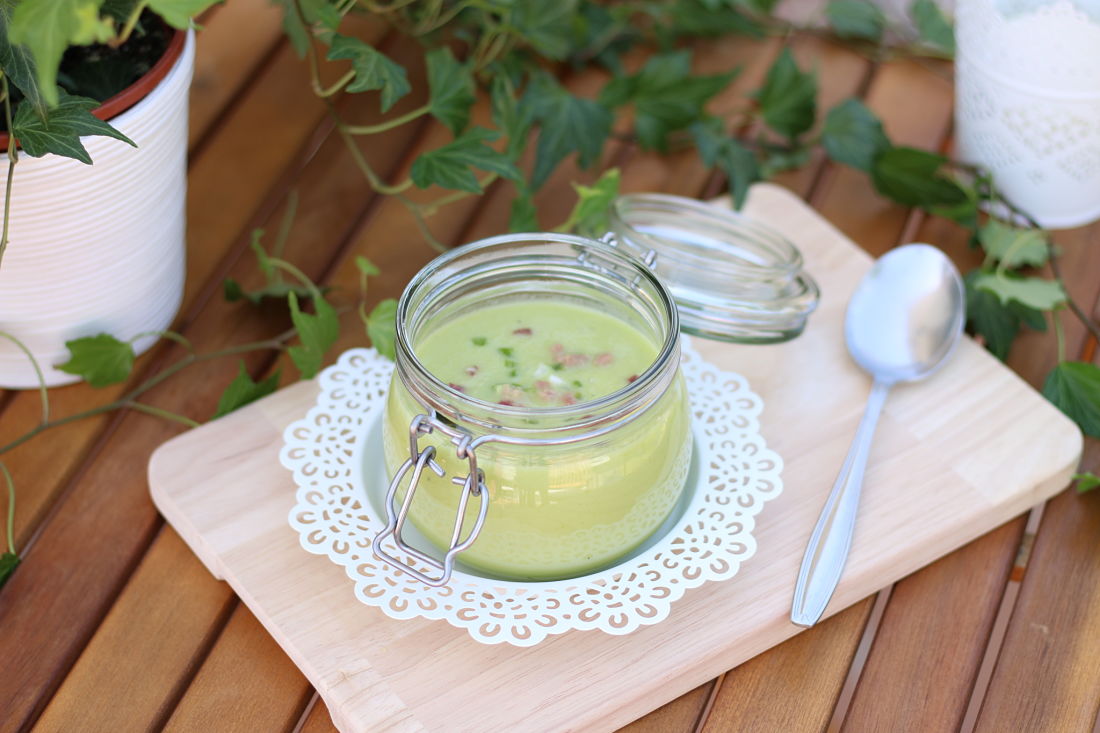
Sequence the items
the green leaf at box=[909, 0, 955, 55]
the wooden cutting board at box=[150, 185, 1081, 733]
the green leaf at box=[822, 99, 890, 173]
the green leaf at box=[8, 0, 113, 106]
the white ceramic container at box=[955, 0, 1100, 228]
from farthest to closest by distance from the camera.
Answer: the green leaf at box=[909, 0, 955, 55], the green leaf at box=[822, 99, 890, 173], the white ceramic container at box=[955, 0, 1100, 228], the wooden cutting board at box=[150, 185, 1081, 733], the green leaf at box=[8, 0, 113, 106]

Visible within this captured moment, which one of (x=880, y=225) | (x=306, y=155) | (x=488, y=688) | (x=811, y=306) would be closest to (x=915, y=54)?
(x=880, y=225)

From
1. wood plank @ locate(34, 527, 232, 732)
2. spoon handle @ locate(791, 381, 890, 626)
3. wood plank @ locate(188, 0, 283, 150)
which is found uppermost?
wood plank @ locate(188, 0, 283, 150)

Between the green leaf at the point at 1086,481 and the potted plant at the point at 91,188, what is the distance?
73 centimetres

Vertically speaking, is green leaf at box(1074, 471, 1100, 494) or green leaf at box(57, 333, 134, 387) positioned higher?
green leaf at box(57, 333, 134, 387)

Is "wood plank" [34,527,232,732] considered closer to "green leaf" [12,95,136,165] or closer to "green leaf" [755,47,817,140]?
"green leaf" [12,95,136,165]

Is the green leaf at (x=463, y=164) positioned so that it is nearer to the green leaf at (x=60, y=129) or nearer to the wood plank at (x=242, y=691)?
the green leaf at (x=60, y=129)

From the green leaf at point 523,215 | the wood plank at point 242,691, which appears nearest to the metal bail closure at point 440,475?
the wood plank at point 242,691

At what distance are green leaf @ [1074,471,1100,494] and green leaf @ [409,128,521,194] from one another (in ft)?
1.62

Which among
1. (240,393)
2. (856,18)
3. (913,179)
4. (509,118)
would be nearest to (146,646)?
(240,393)

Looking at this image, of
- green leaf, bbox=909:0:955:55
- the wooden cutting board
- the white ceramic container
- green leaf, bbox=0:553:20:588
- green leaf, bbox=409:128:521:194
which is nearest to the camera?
the wooden cutting board

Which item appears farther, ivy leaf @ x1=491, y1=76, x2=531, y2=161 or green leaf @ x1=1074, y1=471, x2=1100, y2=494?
ivy leaf @ x1=491, y1=76, x2=531, y2=161

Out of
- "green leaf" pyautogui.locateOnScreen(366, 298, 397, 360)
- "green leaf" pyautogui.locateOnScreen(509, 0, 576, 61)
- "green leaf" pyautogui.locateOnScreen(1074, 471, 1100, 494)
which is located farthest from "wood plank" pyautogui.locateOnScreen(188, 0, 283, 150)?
"green leaf" pyautogui.locateOnScreen(1074, 471, 1100, 494)

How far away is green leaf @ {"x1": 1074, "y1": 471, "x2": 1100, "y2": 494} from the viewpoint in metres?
0.90

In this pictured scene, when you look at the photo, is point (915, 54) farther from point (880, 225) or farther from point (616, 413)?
point (616, 413)
